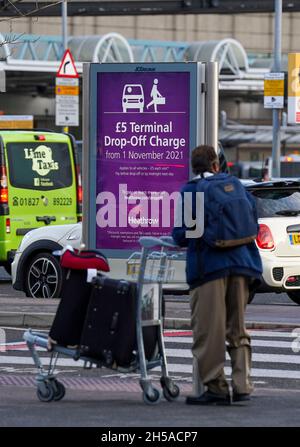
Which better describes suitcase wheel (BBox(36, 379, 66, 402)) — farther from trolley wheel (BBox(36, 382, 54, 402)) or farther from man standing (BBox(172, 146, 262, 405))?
man standing (BBox(172, 146, 262, 405))

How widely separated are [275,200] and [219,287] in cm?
810

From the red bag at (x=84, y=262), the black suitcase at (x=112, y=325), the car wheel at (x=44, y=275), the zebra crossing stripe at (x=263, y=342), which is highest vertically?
the red bag at (x=84, y=262)

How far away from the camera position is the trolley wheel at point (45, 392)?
9.73 metres

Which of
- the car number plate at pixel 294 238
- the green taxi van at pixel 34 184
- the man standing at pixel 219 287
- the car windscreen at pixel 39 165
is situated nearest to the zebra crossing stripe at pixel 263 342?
the car number plate at pixel 294 238

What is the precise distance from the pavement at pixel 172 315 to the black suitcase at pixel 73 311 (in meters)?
5.72

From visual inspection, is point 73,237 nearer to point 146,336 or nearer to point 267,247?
point 267,247

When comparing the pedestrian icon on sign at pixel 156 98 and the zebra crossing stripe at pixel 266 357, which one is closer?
the zebra crossing stripe at pixel 266 357

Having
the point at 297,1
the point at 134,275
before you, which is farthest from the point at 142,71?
the point at 297,1

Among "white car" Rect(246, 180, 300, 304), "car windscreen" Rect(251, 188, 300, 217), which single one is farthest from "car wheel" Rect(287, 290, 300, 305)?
"car windscreen" Rect(251, 188, 300, 217)

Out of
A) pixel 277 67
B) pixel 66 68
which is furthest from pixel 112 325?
pixel 277 67

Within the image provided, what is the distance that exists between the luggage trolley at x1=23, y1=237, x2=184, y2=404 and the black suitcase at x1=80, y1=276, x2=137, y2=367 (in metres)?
0.05

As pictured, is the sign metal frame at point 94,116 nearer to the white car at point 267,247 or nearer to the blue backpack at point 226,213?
the white car at point 267,247

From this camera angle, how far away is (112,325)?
9492mm
